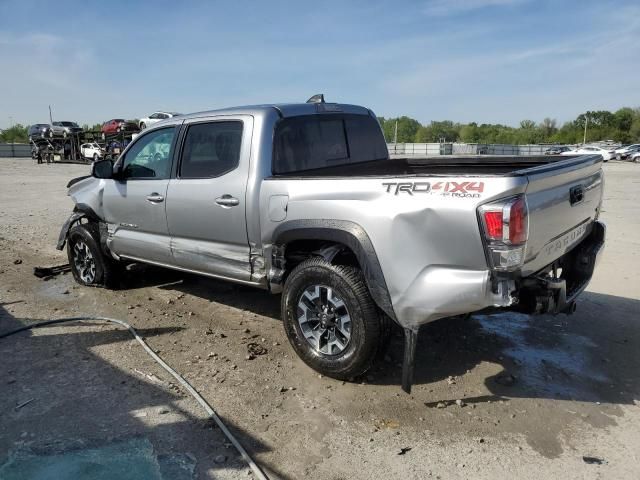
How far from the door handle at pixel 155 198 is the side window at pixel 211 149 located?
1.07 ft

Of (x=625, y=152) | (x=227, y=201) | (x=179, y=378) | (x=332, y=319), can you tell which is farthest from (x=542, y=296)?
(x=625, y=152)

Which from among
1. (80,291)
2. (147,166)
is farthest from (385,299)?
(80,291)

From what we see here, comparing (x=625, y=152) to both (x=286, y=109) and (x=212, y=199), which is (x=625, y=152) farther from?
(x=212, y=199)

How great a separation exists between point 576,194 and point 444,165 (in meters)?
1.72

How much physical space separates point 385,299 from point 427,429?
2.73ft

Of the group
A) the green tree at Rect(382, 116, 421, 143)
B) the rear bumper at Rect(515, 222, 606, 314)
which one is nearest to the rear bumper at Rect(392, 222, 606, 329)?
the rear bumper at Rect(515, 222, 606, 314)

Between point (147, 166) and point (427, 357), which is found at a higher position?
point (147, 166)

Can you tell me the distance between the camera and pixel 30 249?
8.30m

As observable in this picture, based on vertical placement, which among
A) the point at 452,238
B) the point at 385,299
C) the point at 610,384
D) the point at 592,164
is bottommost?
the point at 610,384

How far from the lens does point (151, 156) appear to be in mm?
5082

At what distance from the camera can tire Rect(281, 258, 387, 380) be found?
3512 mm

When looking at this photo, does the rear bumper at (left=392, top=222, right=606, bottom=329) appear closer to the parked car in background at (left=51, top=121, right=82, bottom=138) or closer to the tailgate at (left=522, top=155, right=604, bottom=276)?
the tailgate at (left=522, top=155, right=604, bottom=276)

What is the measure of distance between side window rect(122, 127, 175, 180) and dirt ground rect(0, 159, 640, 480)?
1397 mm

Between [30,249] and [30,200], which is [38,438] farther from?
[30,200]
